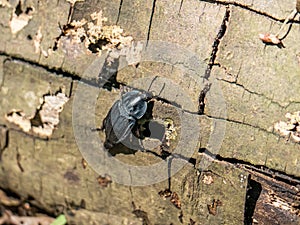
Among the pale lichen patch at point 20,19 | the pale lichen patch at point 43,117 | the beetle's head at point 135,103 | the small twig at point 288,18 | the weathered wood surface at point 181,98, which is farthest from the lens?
the pale lichen patch at point 43,117

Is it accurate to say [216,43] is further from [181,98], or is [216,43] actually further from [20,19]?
[20,19]

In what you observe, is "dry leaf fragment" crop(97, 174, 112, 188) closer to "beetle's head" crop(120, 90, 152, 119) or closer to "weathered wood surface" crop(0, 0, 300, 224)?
"weathered wood surface" crop(0, 0, 300, 224)

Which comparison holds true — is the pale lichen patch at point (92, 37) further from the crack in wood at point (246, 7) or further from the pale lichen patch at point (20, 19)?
the crack in wood at point (246, 7)

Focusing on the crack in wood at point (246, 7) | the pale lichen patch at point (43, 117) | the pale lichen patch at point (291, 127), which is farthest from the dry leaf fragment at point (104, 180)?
the crack in wood at point (246, 7)

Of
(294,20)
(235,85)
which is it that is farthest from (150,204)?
(294,20)

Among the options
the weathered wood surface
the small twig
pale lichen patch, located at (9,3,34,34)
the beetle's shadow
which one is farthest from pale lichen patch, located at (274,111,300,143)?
pale lichen patch, located at (9,3,34,34)

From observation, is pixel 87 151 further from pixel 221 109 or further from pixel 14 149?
pixel 221 109
